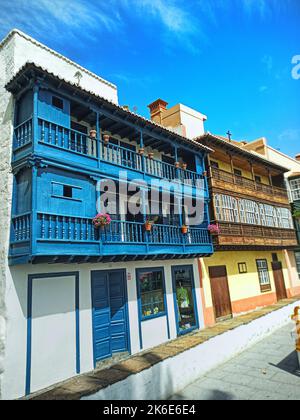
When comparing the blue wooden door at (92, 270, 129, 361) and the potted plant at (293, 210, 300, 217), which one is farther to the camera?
the potted plant at (293, 210, 300, 217)

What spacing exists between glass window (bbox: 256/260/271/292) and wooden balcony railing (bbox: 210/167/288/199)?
4944 mm

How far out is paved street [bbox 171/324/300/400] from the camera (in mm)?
7551

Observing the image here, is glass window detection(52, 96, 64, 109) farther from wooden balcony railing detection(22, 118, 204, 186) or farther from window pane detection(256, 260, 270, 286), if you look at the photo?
window pane detection(256, 260, 270, 286)

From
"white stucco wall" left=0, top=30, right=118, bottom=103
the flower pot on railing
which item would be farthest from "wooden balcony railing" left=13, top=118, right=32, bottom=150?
the flower pot on railing

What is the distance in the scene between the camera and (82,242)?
356 inches

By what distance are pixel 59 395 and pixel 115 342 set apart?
400cm

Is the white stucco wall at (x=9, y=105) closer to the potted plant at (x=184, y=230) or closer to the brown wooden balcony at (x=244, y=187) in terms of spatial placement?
the potted plant at (x=184, y=230)

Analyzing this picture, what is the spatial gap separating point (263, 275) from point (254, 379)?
39.7 ft

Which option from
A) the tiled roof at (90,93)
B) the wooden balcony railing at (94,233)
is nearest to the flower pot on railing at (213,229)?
the wooden balcony railing at (94,233)

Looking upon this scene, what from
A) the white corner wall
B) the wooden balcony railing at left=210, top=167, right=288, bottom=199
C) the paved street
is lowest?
the paved street

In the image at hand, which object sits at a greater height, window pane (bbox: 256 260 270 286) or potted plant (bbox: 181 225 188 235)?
potted plant (bbox: 181 225 188 235)

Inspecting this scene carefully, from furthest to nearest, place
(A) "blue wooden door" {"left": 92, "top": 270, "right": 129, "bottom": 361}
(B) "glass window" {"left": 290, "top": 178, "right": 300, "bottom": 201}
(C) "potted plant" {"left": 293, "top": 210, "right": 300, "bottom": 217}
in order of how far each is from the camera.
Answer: (B) "glass window" {"left": 290, "top": 178, "right": 300, "bottom": 201}, (C) "potted plant" {"left": 293, "top": 210, "right": 300, "bottom": 217}, (A) "blue wooden door" {"left": 92, "top": 270, "right": 129, "bottom": 361}

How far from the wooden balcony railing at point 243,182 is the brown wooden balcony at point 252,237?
2625 mm

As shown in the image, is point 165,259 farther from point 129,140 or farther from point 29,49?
point 29,49
